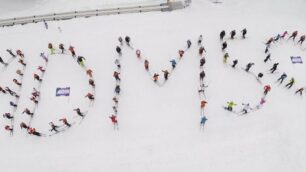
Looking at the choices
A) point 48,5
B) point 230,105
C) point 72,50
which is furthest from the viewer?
point 48,5

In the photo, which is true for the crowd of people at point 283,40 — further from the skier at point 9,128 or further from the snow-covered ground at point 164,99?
the skier at point 9,128

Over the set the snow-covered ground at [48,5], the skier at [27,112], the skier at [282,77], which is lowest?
the skier at [27,112]

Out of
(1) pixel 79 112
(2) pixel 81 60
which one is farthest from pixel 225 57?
(1) pixel 79 112

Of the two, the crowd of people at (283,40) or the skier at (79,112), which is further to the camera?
the crowd of people at (283,40)

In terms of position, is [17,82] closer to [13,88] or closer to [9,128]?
[13,88]

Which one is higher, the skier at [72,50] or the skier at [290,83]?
the skier at [72,50]

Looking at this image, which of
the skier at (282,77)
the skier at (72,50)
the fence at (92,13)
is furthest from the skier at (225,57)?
the skier at (72,50)

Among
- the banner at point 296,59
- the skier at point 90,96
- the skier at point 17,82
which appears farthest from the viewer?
the banner at point 296,59

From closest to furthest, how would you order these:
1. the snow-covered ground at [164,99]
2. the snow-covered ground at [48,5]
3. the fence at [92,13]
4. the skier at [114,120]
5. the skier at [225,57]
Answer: the snow-covered ground at [164,99]
the skier at [114,120]
the skier at [225,57]
the fence at [92,13]
the snow-covered ground at [48,5]

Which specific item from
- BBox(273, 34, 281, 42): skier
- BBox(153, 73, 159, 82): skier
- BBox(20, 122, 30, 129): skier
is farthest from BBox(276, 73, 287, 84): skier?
BBox(20, 122, 30, 129): skier

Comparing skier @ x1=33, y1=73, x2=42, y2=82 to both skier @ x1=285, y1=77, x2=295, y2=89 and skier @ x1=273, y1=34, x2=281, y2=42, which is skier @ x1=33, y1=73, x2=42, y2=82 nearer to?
skier @ x1=285, y1=77, x2=295, y2=89
